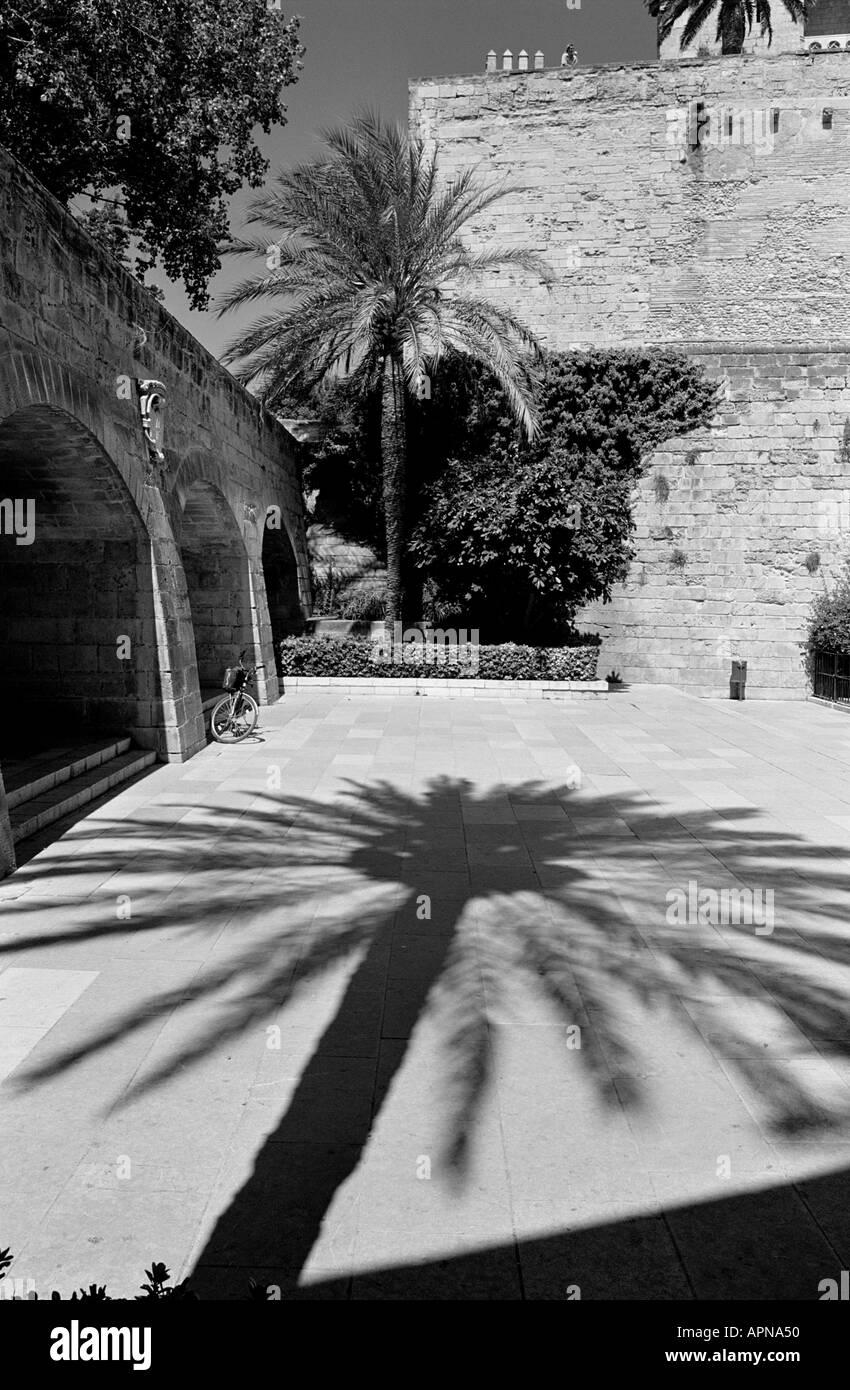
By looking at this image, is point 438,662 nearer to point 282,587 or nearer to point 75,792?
point 282,587

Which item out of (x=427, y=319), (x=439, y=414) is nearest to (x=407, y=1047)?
(x=427, y=319)

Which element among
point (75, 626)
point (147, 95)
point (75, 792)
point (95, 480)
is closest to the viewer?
point (75, 792)

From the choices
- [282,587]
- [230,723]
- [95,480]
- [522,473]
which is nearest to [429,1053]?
[95,480]

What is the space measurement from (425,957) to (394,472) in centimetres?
1348

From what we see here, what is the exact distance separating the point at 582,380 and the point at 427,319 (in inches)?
172

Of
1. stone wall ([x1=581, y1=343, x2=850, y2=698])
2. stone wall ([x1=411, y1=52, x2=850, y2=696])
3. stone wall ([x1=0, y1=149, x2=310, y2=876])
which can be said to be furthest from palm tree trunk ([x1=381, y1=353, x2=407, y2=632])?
stone wall ([x1=411, y1=52, x2=850, y2=696])

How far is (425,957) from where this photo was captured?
4762mm

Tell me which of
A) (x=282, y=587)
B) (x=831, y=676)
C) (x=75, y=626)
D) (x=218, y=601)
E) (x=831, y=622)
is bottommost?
(x=831, y=676)

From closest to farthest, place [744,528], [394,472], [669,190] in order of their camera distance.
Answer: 1. [394,472]
2. [744,528]
3. [669,190]

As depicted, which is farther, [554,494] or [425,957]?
[554,494]

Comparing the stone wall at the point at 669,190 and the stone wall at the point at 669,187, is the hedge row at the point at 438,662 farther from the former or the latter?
the stone wall at the point at 669,187

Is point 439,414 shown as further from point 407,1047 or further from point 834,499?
point 407,1047
